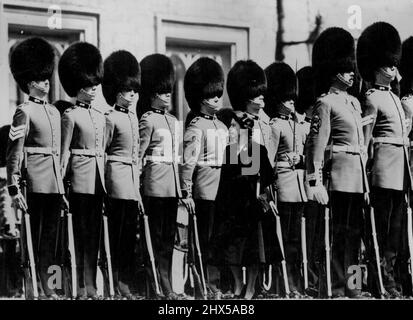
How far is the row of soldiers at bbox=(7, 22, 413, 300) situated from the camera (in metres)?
7.27

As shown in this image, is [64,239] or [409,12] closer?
[64,239]

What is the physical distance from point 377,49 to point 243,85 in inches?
40.9

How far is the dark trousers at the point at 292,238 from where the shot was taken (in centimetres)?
774

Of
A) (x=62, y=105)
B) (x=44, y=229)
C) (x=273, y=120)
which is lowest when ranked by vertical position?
(x=44, y=229)

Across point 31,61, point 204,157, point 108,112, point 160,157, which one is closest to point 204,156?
point 204,157

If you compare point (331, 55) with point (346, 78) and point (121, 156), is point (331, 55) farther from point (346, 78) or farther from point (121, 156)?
point (121, 156)

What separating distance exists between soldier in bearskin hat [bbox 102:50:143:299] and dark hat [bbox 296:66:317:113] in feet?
4.18

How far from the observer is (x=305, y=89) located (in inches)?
314

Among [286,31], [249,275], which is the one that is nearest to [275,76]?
[286,31]

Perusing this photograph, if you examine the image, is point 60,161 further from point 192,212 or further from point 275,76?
point 275,76

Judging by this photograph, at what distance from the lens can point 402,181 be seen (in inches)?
307
